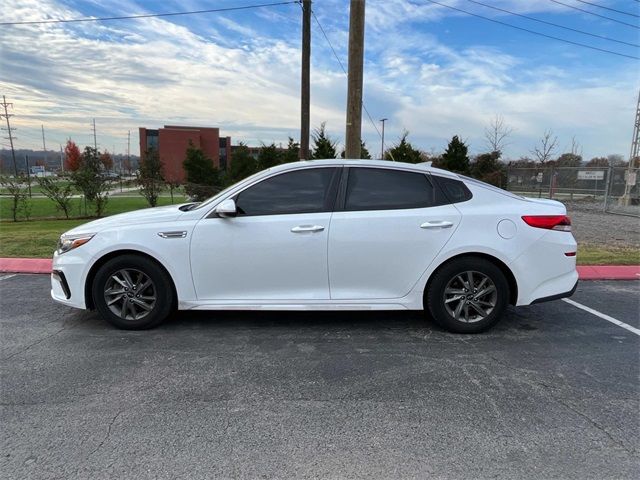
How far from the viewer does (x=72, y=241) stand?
4.56 meters

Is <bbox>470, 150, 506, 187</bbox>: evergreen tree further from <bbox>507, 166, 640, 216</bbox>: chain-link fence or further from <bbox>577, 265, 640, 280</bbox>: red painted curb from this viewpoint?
<bbox>577, 265, 640, 280</bbox>: red painted curb

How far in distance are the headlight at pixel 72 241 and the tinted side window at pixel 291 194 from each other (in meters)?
1.48

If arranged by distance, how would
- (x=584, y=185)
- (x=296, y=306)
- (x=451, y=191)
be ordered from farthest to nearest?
(x=584, y=185), (x=451, y=191), (x=296, y=306)

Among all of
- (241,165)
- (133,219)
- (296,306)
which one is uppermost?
(241,165)

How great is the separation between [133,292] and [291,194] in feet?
5.91

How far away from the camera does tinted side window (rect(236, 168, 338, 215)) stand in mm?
4496

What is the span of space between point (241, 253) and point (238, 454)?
2.07 m

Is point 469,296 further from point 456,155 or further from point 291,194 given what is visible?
point 456,155

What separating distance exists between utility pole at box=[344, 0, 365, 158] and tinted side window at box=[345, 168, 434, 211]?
4.01 metres

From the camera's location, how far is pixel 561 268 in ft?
15.0

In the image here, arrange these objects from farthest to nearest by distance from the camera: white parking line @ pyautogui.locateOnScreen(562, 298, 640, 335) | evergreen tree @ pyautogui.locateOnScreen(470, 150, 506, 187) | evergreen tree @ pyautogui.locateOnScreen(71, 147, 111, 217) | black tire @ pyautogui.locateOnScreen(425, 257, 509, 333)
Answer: evergreen tree @ pyautogui.locateOnScreen(470, 150, 506, 187) < evergreen tree @ pyautogui.locateOnScreen(71, 147, 111, 217) < white parking line @ pyautogui.locateOnScreen(562, 298, 640, 335) < black tire @ pyautogui.locateOnScreen(425, 257, 509, 333)

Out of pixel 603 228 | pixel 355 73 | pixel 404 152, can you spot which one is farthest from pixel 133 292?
pixel 404 152

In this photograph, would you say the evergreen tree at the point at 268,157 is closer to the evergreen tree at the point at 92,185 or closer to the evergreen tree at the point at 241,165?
the evergreen tree at the point at 241,165

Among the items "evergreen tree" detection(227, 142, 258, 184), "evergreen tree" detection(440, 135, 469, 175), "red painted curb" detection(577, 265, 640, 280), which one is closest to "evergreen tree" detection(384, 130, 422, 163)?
"evergreen tree" detection(440, 135, 469, 175)
